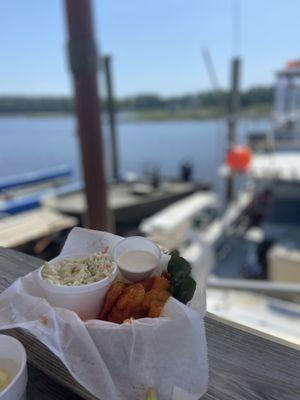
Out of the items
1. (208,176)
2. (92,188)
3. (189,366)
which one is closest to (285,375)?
(189,366)

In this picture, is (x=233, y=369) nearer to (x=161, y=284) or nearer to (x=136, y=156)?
(x=161, y=284)

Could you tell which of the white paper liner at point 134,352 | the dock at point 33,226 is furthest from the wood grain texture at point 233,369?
the dock at point 33,226

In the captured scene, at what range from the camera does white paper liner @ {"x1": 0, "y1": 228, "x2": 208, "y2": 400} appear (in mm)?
696

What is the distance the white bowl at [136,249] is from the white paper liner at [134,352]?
0.13 metres

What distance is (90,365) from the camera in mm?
714

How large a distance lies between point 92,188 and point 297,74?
26.8 ft

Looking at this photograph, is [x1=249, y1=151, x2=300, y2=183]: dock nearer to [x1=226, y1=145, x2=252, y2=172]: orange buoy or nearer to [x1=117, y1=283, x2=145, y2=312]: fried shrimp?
[x1=226, y1=145, x2=252, y2=172]: orange buoy

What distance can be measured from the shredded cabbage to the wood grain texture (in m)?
0.16

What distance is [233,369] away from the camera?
0.86 m

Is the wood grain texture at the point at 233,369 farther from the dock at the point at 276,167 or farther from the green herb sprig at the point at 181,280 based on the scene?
the dock at the point at 276,167

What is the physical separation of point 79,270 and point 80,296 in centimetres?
9

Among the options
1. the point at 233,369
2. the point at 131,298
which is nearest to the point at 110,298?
the point at 131,298

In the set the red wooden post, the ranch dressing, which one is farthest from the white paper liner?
the red wooden post

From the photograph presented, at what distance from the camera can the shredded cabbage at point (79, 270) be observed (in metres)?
0.81
